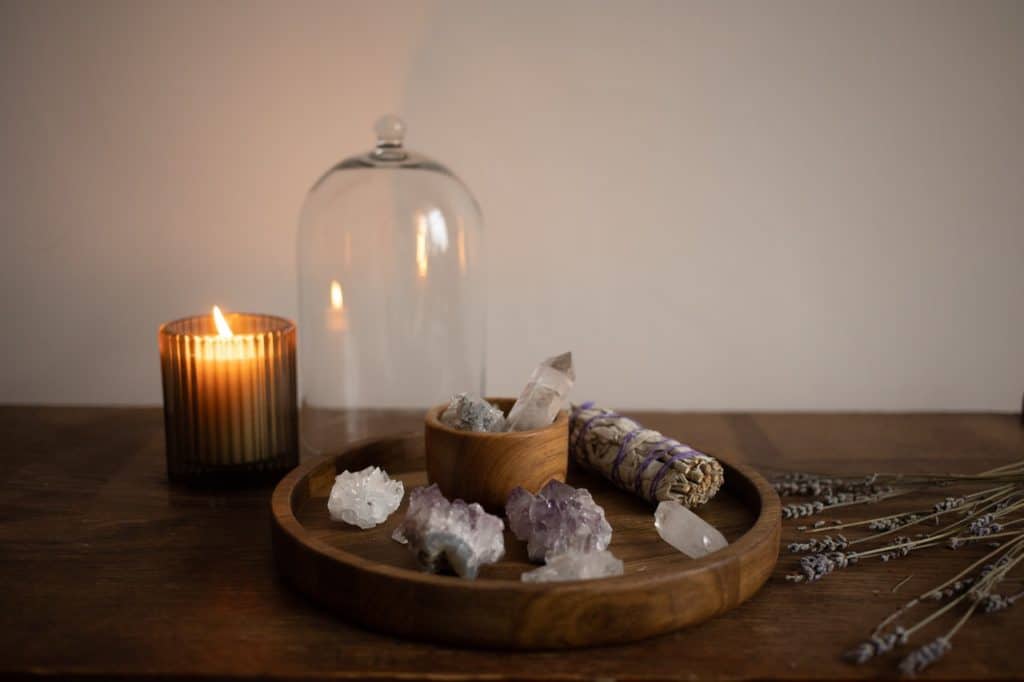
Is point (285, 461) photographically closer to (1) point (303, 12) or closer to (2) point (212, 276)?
(2) point (212, 276)

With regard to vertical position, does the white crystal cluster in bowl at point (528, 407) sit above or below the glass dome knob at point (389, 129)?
below

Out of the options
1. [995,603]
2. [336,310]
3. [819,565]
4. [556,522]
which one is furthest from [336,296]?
[995,603]

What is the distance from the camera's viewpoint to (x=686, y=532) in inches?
28.0

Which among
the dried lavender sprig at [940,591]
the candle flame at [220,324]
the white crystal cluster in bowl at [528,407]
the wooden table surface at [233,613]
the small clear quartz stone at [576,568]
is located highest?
the candle flame at [220,324]

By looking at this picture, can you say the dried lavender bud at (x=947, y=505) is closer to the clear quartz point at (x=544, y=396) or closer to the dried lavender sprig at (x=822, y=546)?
the dried lavender sprig at (x=822, y=546)

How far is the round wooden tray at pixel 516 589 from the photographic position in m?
0.59

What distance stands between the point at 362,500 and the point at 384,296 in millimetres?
429

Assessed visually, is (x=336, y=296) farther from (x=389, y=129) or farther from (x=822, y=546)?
(x=822, y=546)

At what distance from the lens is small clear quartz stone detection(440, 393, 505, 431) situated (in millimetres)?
777

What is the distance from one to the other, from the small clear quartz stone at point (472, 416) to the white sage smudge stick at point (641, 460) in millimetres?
125

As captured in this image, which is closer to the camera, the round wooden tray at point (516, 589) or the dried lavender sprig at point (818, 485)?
the round wooden tray at point (516, 589)

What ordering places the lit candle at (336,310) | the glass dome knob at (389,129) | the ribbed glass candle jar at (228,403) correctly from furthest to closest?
the lit candle at (336,310)
the glass dome knob at (389,129)
the ribbed glass candle jar at (228,403)

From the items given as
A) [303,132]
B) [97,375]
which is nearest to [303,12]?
[303,132]

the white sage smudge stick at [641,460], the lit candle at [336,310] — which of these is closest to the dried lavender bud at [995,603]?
the white sage smudge stick at [641,460]
